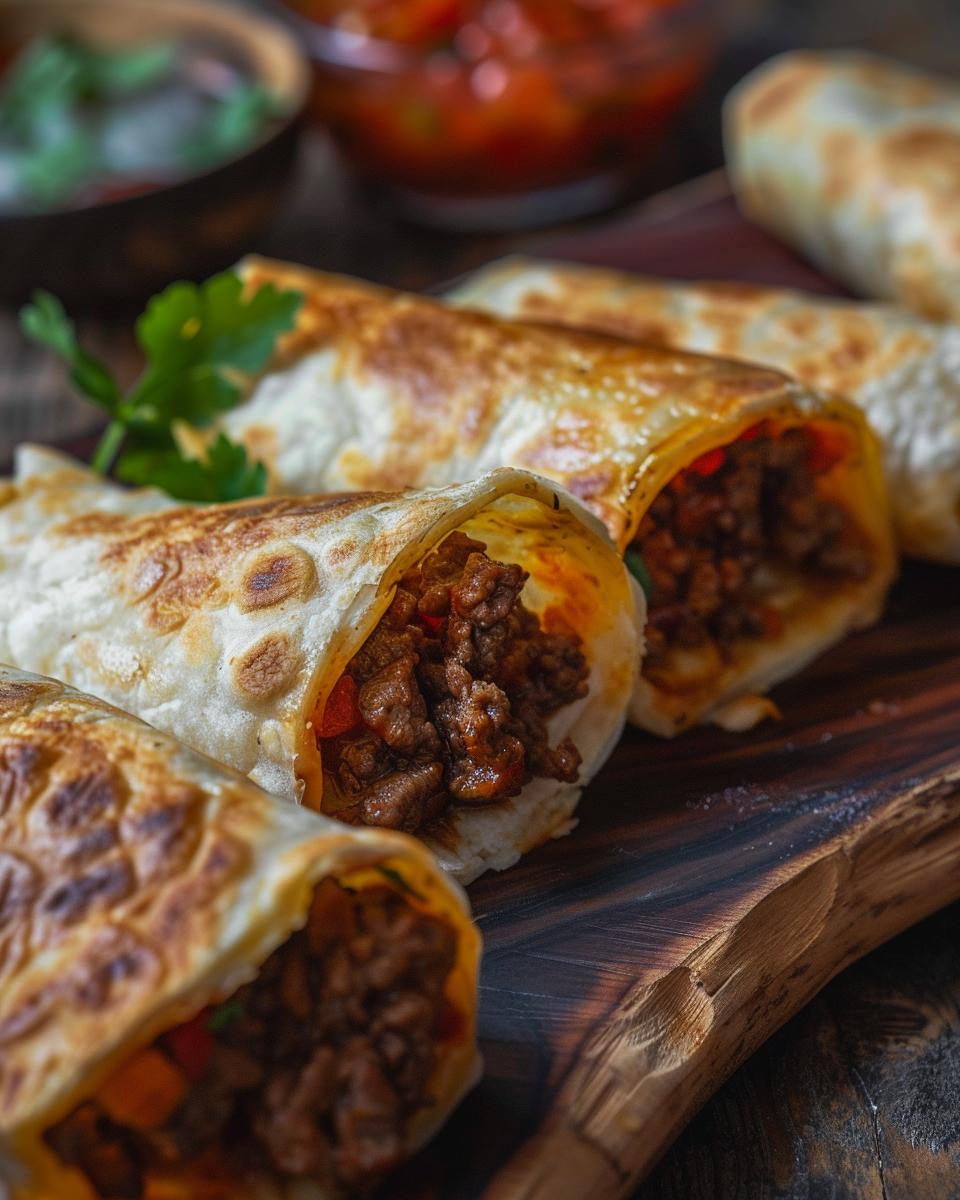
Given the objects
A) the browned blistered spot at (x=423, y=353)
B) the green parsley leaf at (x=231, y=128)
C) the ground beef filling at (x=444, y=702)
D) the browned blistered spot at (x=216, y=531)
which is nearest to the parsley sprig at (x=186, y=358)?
the browned blistered spot at (x=423, y=353)

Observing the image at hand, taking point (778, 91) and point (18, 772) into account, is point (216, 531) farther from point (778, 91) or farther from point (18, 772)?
point (778, 91)

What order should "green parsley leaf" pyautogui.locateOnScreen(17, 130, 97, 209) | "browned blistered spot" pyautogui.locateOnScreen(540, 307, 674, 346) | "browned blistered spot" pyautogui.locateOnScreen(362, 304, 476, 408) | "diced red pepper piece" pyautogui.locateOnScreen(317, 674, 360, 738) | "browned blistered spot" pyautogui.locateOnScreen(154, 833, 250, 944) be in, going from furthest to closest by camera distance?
"green parsley leaf" pyautogui.locateOnScreen(17, 130, 97, 209) → "browned blistered spot" pyautogui.locateOnScreen(540, 307, 674, 346) → "browned blistered spot" pyautogui.locateOnScreen(362, 304, 476, 408) → "diced red pepper piece" pyautogui.locateOnScreen(317, 674, 360, 738) → "browned blistered spot" pyautogui.locateOnScreen(154, 833, 250, 944)

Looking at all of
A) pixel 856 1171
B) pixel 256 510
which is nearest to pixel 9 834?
pixel 256 510

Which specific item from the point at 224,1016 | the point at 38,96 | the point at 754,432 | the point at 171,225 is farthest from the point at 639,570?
the point at 38,96

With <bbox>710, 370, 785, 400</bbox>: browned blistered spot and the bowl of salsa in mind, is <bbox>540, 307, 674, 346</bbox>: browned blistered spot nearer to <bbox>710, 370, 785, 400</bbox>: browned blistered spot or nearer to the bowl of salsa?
<bbox>710, 370, 785, 400</bbox>: browned blistered spot

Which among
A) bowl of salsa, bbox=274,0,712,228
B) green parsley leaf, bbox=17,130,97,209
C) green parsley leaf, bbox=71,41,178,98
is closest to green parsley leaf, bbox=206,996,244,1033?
green parsley leaf, bbox=17,130,97,209

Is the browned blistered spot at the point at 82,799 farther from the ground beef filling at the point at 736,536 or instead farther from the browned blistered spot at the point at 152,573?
the ground beef filling at the point at 736,536

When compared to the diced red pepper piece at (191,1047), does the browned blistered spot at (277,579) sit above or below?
above

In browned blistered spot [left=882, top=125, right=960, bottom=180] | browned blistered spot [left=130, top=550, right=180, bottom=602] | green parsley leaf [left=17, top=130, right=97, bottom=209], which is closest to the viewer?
browned blistered spot [left=130, top=550, right=180, bottom=602]
